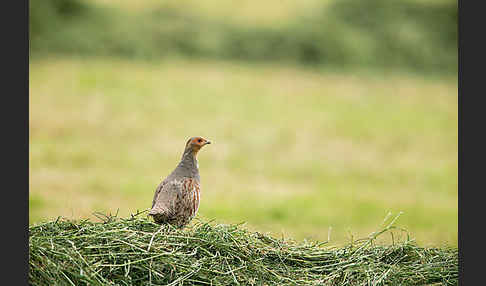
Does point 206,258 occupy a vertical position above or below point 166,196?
below

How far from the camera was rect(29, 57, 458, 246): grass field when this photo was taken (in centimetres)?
1066

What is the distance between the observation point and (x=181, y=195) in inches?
183

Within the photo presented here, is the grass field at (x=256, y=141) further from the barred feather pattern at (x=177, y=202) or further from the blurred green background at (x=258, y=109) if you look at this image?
the barred feather pattern at (x=177, y=202)

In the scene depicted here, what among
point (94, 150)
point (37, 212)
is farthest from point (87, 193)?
point (94, 150)

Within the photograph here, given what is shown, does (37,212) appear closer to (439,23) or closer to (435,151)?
(435,151)

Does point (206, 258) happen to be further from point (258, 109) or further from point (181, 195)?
point (258, 109)

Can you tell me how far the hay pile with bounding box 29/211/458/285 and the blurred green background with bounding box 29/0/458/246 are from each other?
3.50 meters

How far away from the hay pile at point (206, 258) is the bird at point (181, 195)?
1.06 feet

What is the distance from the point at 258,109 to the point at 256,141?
6.19 ft

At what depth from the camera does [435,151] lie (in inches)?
590

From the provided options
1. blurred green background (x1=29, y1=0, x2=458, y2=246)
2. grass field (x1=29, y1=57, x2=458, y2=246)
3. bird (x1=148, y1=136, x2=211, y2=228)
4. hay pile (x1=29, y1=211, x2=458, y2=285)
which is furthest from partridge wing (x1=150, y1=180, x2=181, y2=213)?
grass field (x1=29, y1=57, x2=458, y2=246)

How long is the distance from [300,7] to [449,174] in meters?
10.7

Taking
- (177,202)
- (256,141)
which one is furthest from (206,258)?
(256,141)

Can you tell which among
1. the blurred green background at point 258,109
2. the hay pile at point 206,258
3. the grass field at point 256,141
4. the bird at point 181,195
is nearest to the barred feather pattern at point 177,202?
the bird at point 181,195
